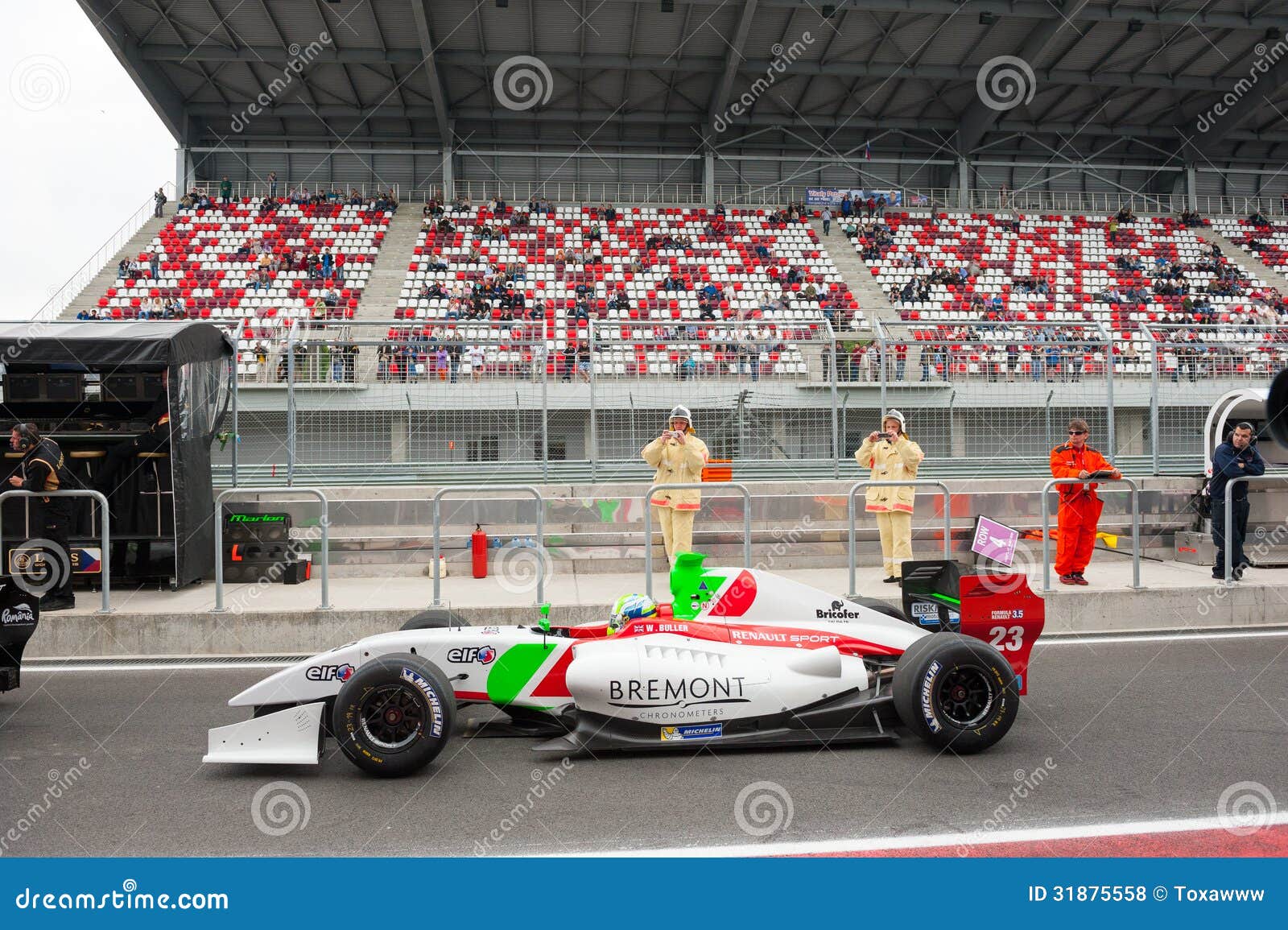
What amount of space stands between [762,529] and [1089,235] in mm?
27917

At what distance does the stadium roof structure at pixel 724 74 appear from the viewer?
2731 centimetres

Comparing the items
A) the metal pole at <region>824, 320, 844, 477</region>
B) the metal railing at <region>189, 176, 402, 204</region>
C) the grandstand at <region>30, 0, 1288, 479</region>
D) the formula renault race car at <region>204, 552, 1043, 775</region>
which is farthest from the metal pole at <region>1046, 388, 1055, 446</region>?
the metal railing at <region>189, 176, 402, 204</region>

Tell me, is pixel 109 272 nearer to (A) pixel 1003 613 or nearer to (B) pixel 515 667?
(B) pixel 515 667

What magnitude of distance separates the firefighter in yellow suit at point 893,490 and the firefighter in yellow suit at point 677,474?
1822 millimetres

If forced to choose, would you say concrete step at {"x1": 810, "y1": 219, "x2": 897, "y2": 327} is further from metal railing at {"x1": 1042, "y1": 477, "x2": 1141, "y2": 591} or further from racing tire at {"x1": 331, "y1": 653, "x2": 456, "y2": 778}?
racing tire at {"x1": 331, "y1": 653, "x2": 456, "y2": 778}

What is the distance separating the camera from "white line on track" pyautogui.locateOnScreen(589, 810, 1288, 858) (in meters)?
3.90

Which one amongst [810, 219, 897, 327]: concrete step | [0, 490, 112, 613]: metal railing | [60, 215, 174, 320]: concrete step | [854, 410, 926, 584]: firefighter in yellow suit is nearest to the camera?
[0, 490, 112, 613]: metal railing

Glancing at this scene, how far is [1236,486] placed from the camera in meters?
9.18

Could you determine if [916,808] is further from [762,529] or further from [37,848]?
[762,529]

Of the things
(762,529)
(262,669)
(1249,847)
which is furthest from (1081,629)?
(262,669)

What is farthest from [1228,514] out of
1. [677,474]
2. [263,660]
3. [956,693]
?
[263,660]

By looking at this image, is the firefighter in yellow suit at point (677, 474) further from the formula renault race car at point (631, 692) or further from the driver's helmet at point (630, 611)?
the formula renault race car at point (631, 692)

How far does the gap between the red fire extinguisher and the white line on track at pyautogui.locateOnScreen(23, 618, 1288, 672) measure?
2.55 m

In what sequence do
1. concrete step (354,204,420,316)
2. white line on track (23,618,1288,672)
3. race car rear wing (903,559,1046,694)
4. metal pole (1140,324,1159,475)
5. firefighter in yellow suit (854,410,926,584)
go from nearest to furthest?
race car rear wing (903,559,1046,694), white line on track (23,618,1288,672), firefighter in yellow suit (854,410,926,584), metal pole (1140,324,1159,475), concrete step (354,204,420,316)
